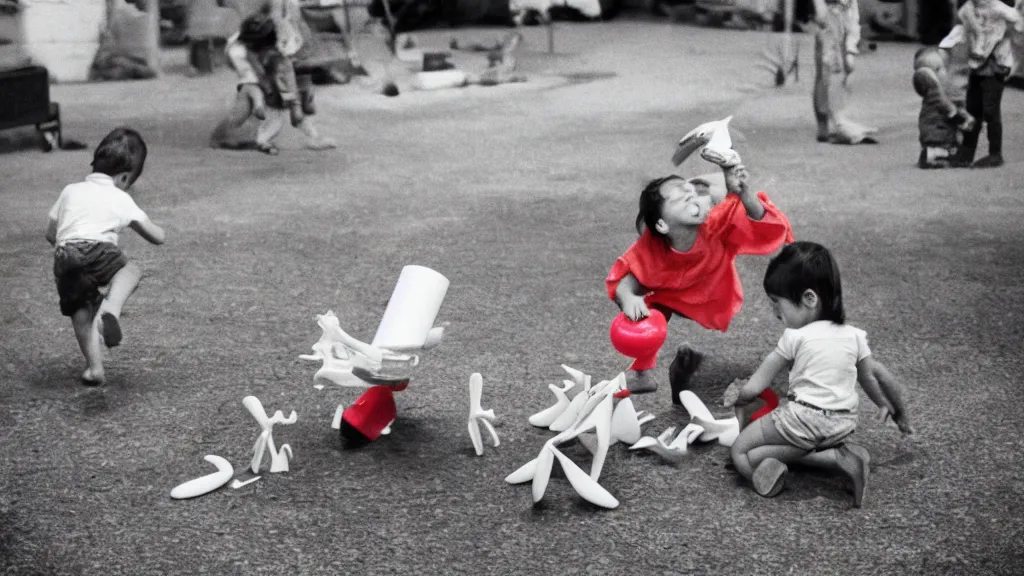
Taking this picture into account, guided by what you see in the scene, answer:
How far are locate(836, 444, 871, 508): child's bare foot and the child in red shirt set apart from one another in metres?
0.77

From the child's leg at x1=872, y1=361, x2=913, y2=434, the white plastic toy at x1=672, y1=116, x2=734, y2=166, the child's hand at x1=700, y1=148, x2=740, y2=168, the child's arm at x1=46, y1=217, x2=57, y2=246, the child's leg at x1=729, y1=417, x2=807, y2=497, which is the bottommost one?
the child's leg at x1=729, y1=417, x2=807, y2=497

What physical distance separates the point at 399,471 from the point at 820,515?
1.25 metres

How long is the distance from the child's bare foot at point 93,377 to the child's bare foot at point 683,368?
2.10 meters

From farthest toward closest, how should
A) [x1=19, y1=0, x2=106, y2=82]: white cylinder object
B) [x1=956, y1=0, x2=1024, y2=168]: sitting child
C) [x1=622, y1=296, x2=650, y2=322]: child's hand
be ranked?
1. [x1=19, y1=0, x2=106, y2=82]: white cylinder object
2. [x1=956, y1=0, x2=1024, y2=168]: sitting child
3. [x1=622, y1=296, x2=650, y2=322]: child's hand

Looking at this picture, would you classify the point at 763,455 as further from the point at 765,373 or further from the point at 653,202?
the point at 653,202

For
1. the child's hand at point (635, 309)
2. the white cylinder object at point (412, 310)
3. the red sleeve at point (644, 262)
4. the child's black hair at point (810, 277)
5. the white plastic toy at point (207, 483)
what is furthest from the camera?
the red sleeve at point (644, 262)

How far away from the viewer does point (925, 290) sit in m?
5.37

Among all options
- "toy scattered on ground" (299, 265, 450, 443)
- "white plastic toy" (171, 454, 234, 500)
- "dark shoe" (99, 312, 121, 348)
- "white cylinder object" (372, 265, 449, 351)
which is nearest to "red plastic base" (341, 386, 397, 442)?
"toy scattered on ground" (299, 265, 450, 443)

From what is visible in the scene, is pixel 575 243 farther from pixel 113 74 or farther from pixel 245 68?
pixel 113 74

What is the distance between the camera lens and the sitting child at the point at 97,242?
4.15 metres

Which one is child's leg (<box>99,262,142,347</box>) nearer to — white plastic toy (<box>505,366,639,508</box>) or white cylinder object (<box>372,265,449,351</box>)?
white cylinder object (<box>372,265,449,351</box>)

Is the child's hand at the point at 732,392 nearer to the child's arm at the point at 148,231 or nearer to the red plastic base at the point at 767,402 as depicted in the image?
the red plastic base at the point at 767,402

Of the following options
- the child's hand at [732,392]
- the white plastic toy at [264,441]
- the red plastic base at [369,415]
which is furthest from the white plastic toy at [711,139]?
the white plastic toy at [264,441]

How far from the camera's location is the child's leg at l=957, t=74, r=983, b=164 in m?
8.41
